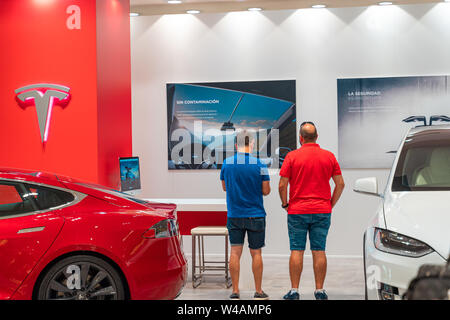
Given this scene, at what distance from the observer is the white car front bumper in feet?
11.4

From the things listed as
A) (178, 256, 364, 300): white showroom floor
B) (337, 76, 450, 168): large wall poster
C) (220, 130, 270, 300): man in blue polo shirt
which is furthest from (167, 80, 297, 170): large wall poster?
(220, 130, 270, 300): man in blue polo shirt

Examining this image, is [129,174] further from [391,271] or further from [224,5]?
[391,271]

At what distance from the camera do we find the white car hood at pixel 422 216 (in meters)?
3.55

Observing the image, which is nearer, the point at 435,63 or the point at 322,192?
the point at 322,192

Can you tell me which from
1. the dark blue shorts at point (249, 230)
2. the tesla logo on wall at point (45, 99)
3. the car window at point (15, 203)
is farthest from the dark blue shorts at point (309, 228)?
the tesla logo on wall at point (45, 99)

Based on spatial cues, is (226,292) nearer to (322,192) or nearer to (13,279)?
(322,192)

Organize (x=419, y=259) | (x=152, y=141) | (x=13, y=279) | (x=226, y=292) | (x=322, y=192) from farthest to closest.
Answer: (x=152, y=141) < (x=226, y=292) < (x=322, y=192) < (x=13, y=279) < (x=419, y=259)

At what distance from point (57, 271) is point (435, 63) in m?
6.44

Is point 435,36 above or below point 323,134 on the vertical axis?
above

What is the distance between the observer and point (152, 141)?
9320 millimetres

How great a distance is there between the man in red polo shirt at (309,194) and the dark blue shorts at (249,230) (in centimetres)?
31

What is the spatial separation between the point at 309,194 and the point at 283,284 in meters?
1.65
